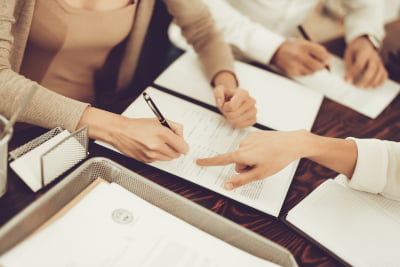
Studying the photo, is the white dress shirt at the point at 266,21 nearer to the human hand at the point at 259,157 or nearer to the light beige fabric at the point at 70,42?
the light beige fabric at the point at 70,42

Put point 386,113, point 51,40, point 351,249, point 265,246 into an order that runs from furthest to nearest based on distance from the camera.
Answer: point 386,113, point 51,40, point 351,249, point 265,246

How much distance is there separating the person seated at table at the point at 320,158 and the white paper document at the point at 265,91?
0.17 m

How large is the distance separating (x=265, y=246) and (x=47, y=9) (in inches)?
29.8

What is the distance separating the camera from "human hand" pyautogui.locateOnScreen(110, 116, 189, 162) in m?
0.72

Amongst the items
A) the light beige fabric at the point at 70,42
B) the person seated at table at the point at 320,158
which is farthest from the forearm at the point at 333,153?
the light beige fabric at the point at 70,42

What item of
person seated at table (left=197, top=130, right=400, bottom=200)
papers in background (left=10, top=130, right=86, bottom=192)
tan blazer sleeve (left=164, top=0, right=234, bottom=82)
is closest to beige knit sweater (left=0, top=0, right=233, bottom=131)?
tan blazer sleeve (left=164, top=0, right=234, bottom=82)

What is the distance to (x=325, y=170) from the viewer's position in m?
0.85

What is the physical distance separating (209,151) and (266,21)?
93 centimetres

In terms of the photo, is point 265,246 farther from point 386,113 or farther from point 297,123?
point 386,113

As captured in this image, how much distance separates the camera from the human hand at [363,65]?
1256 mm

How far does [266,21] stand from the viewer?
1.53 metres

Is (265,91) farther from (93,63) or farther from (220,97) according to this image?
(93,63)

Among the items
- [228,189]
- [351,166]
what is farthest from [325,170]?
[228,189]

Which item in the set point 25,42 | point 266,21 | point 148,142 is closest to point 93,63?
point 25,42
